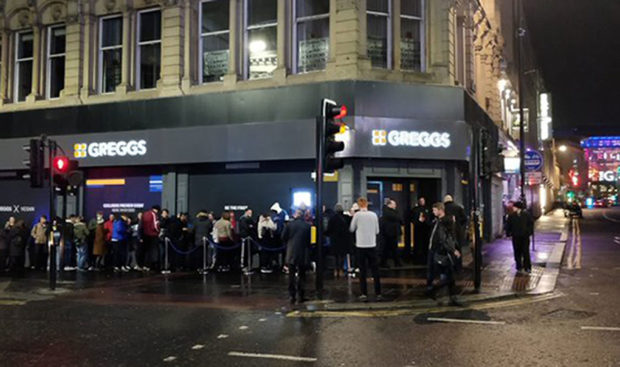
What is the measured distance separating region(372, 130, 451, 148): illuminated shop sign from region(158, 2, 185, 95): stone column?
6885 mm

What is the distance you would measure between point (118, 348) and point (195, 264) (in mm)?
8966

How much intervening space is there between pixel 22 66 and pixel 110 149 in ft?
20.9

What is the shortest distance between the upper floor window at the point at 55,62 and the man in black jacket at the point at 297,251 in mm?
13644

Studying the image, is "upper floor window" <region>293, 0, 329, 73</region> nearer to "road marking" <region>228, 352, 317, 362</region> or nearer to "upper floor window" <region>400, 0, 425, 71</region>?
"upper floor window" <region>400, 0, 425, 71</region>

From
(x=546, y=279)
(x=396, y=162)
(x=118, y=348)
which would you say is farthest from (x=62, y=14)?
(x=546, y=279)

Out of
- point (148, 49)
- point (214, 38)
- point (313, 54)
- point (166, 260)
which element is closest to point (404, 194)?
point (313, 54)

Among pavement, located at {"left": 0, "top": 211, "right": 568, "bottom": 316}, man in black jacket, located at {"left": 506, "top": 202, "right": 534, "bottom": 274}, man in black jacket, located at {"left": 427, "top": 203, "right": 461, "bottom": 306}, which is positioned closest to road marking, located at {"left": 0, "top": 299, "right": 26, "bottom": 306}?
pavement, located at {"left": 0, "top": 211, "right": 568, "bottom": 316}

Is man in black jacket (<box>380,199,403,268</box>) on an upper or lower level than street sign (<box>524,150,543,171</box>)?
lower

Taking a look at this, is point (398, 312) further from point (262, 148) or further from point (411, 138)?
point (262, 148)

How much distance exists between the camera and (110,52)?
19.2 m

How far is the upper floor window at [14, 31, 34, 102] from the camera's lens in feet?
67.2

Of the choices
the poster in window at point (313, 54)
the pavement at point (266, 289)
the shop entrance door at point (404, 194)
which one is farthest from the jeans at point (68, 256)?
the shop entrance door at point (404, 194)

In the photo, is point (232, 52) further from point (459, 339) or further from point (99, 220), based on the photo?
point (459, 339)

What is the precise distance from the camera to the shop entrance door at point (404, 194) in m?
16.1
